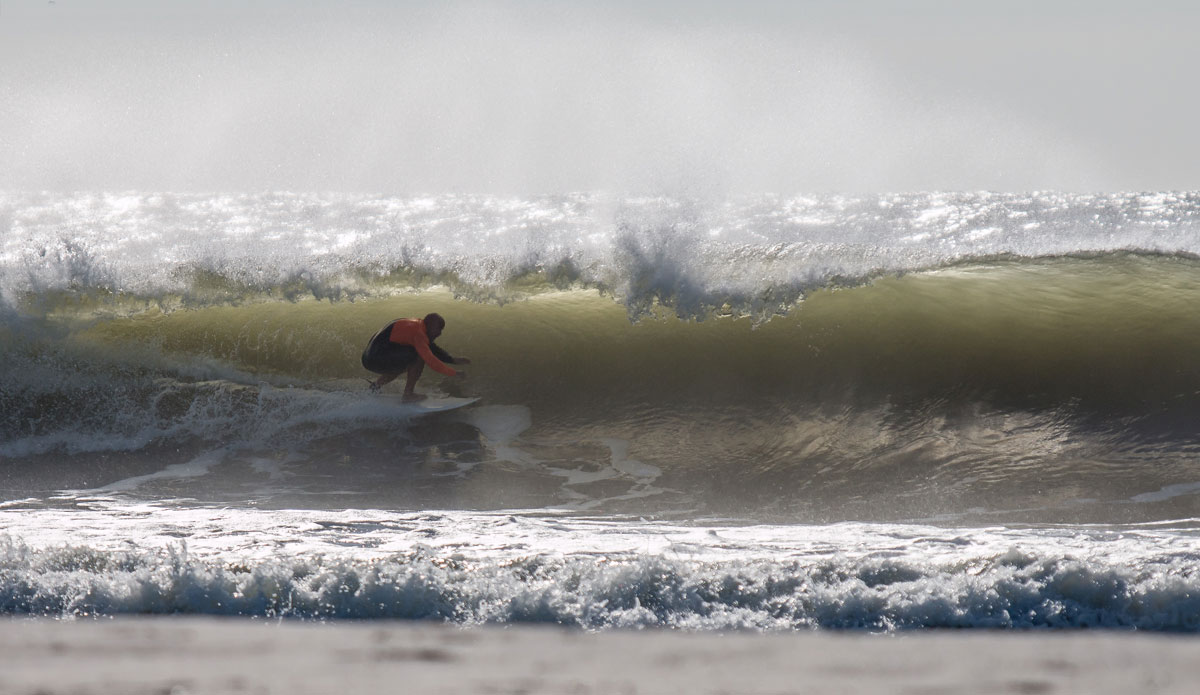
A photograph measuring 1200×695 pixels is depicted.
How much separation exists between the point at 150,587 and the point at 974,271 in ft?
21.5

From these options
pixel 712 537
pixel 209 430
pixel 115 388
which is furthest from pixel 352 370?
pixel 712 537

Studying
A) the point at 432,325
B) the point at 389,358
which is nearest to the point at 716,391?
the point at 432,325

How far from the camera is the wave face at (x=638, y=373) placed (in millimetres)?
5883

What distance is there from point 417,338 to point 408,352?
15 cm

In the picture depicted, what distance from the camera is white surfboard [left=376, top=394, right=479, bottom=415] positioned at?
6980 millimetres

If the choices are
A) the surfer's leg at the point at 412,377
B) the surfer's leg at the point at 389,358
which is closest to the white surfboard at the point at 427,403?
the surfer's leg at the point at 412,377

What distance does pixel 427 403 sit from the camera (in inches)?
277

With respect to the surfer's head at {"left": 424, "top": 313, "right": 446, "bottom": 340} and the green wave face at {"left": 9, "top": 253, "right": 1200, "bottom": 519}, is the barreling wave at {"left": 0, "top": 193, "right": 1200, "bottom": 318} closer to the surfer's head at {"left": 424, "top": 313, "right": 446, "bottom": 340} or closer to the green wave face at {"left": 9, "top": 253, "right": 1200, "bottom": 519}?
the green wave face at {"left": 9, "top": 253, "right": 1200, "bottom": 519}

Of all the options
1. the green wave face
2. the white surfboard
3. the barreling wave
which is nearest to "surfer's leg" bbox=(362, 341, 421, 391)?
the white surfboard

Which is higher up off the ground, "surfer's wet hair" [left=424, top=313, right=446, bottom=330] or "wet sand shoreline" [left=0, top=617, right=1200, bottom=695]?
"surfer's wet hair" [left=424, top=313, right=446, bottom=330]

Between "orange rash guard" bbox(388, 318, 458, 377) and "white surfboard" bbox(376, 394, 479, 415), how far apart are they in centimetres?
27

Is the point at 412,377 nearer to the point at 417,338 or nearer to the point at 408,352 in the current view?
the point at 408,352

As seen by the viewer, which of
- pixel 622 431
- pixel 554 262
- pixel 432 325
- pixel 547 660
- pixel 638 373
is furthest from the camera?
pixel 554 262

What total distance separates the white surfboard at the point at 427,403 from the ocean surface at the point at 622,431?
0.28ft
